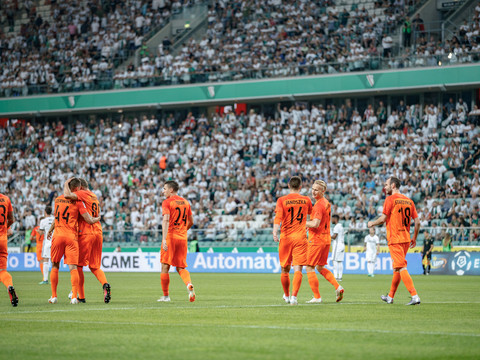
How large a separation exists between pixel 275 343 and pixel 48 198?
40.8 metres

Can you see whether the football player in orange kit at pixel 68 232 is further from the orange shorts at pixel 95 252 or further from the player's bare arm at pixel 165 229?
the player's bare arm at pixel 165 229

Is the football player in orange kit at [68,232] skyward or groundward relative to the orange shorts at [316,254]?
skyward

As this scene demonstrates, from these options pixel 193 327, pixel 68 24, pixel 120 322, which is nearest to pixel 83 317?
pixel 120 322

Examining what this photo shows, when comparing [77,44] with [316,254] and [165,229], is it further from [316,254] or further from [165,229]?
[316,254]

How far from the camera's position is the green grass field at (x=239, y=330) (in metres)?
9.11

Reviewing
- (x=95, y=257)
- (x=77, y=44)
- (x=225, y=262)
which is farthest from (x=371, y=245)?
(x=77, y=44)

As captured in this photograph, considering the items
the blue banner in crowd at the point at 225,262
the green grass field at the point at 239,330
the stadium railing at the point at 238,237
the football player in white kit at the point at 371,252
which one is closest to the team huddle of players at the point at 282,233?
the green grass field at the point at 239,330

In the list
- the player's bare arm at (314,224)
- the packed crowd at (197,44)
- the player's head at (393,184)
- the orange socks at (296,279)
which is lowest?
the orange socks at (296,279)

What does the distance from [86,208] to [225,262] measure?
2381 cm

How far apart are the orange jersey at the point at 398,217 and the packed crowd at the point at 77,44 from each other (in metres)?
38.2

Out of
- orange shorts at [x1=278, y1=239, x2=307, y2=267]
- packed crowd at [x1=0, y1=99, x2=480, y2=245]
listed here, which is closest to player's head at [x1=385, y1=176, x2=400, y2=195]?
orange shorts at [x1=278, y1=239, x2=307, y2=267]

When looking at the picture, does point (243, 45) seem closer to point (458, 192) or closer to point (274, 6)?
point (274, 6)

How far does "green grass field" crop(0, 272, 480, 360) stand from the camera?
9109 millimetres

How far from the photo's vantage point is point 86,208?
16.6 metres
